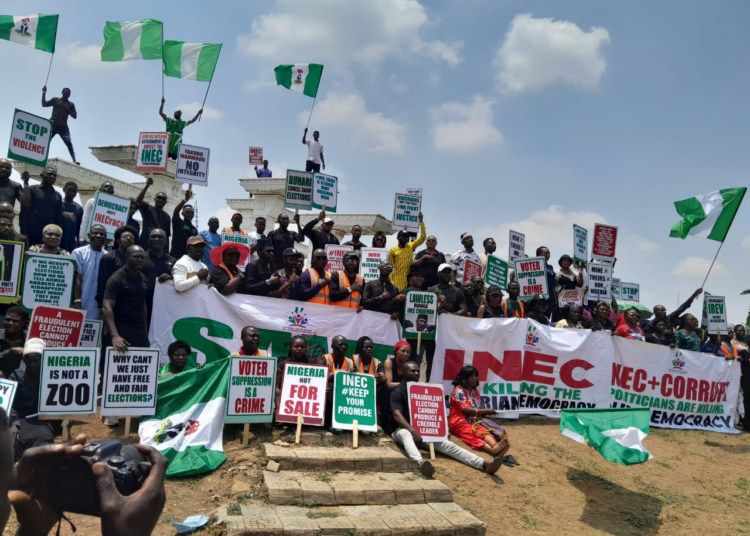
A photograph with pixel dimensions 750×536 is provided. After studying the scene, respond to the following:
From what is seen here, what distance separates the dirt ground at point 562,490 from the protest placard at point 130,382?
0.66 meters

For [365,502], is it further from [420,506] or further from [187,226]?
[187,226]

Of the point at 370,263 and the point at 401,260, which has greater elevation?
the point at 401,260

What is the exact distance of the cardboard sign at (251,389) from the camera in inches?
285

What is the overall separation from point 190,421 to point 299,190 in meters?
6.86

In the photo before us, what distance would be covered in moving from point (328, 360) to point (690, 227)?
29.7ft

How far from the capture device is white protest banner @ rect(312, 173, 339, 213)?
42.4 feet

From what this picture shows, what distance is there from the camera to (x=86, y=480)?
3035 millimetres

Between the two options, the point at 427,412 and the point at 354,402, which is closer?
the point at 354,402

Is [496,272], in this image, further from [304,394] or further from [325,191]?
[304,394]

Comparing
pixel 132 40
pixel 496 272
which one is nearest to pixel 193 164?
pixel 132 40

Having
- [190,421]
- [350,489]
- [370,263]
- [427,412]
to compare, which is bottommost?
[350,489]

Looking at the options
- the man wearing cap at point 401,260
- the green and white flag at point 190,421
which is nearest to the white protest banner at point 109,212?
the green and white flag at point 190,421

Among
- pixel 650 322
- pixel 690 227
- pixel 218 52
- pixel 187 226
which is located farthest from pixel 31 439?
pixel 690 227

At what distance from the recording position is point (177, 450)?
6781 millimetres
